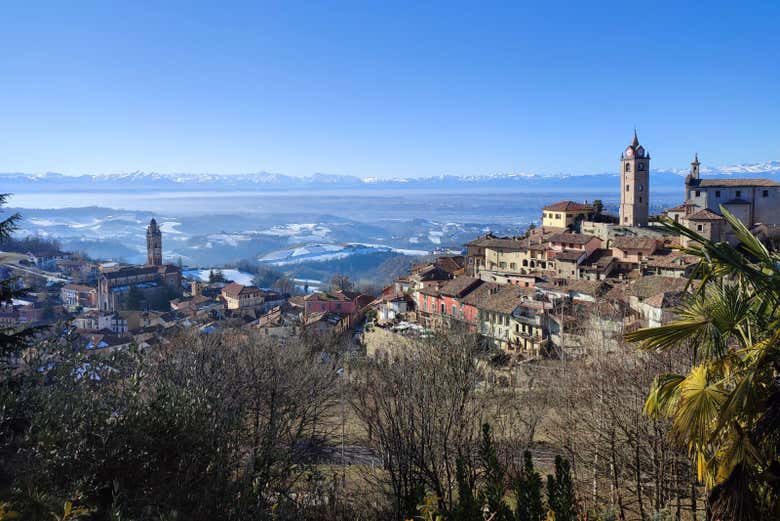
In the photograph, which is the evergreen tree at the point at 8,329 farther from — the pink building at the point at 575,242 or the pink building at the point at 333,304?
the pink building at the point at 575,242

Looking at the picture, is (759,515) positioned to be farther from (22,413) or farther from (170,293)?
(170,293)

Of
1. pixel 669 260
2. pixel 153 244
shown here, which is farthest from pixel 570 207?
pixel 153 244

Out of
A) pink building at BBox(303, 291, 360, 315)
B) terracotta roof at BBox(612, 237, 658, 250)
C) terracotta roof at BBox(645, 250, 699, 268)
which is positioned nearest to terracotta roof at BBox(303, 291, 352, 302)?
pink building at BBox(303, 291, 360, 315)

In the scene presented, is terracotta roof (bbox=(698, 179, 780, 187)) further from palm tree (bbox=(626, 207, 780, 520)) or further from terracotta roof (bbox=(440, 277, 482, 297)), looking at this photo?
palm tree (bbox=(626, 207, 780, 520))

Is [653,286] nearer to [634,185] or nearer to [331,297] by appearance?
[634,185]

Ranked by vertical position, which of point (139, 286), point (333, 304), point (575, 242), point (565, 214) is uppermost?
point (565, 214)

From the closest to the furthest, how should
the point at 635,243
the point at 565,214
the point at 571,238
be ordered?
the point at 635,243
the point at 571,238
the point at 565,214
